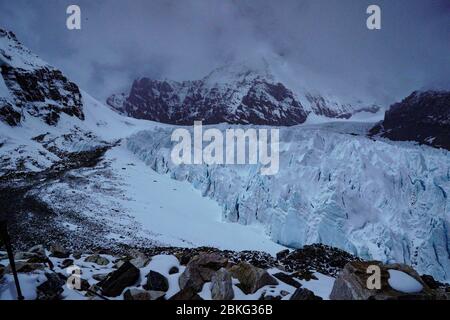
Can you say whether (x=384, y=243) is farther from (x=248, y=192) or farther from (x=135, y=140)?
(x=135, y=140)

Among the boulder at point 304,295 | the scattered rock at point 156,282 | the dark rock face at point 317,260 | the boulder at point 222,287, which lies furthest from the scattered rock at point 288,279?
the scattered rock at point 156,282

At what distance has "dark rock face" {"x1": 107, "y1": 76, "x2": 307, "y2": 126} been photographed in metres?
86.4

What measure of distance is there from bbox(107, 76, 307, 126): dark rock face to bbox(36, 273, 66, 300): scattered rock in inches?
2917

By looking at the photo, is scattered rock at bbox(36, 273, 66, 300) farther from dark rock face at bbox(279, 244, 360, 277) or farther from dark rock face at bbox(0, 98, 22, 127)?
dark rock face at bbox(0, 98, 22, 127)

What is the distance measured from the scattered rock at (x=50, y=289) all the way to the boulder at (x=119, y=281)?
2.46 feet

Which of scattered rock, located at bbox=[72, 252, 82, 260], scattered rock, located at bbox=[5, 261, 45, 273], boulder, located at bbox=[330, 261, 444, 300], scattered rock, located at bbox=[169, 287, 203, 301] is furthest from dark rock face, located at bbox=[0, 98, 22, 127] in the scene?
boulder, located at bbox=[330, 261, 444, 300]

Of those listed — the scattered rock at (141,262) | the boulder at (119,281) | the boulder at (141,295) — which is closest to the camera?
the boulder at (141,295)

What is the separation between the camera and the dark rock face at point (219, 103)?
283 feet

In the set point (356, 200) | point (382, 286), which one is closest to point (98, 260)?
point (382, 286)

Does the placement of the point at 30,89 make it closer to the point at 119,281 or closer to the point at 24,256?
the point at 24,256

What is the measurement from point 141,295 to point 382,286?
12.7 feet

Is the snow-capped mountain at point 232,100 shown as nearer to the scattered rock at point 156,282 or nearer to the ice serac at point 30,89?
the ice serac at point 30,89
